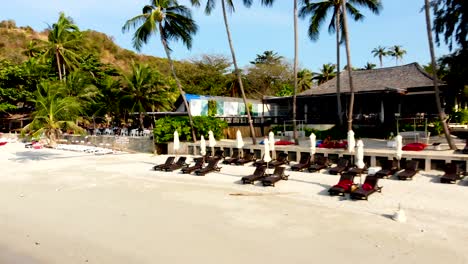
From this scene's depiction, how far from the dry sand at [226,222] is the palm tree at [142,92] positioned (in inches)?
752

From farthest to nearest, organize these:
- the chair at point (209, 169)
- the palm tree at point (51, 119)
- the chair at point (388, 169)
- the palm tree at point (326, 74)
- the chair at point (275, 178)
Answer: the palm tree at point (326, 74), the palm tree at point (51, 119), the chair at point (209, 169), the chair at point (388, 169), the chair at point (275, 178)

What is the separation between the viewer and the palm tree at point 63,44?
45.0 m

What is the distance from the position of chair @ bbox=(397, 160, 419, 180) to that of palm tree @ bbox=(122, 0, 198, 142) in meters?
14.5

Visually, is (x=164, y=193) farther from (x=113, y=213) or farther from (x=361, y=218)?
(x=361, y=218)

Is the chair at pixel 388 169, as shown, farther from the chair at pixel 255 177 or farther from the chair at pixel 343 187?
the chair at pixel 255 177

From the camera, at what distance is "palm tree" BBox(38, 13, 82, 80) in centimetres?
4497

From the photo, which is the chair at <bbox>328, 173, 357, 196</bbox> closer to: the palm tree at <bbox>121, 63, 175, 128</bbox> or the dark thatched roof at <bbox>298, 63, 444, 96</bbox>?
the dark thatched roof at <bbox>298, 63, 444, 96</bbox>

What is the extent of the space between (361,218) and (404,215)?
1134 millimetres

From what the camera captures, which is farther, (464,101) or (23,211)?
(464,101)

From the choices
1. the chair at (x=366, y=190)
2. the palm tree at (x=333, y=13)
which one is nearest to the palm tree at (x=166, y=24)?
the palm tree at (x=333, y=13)

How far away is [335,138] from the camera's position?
91.0 ft

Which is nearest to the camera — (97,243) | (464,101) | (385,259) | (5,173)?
(385,259)

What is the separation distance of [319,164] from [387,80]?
15432mm

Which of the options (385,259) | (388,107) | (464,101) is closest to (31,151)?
(388,107)
